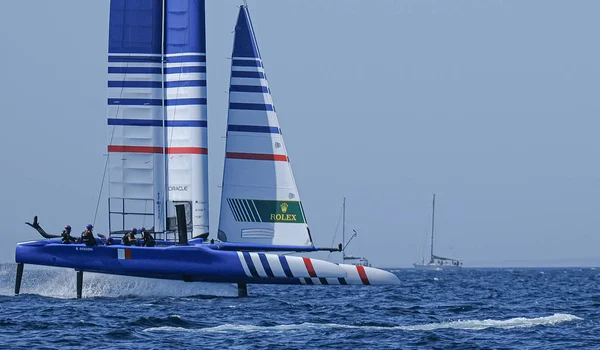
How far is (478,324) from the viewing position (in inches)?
1097

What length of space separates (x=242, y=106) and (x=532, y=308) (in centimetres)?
1143

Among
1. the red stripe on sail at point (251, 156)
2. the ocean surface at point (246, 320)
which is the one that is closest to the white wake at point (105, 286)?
the ocean surface at point (246, 320)

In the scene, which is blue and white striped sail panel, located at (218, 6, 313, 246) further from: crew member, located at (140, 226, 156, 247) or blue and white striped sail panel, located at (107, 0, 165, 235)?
blue and white striped sail panel, located at (107, 0, 165, 235)

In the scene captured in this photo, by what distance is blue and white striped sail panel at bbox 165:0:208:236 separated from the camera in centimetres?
3928

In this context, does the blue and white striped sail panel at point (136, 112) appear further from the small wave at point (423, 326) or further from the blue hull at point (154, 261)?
the small wave at point (423, 326)

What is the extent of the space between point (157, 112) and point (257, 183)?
4.88 m

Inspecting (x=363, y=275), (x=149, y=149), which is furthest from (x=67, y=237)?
(x=363, y=275)

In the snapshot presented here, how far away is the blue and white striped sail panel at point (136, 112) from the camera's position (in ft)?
130

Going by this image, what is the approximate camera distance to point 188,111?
3947 cm

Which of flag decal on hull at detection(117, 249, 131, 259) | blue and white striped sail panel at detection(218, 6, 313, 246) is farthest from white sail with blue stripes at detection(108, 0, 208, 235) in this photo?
flag decal on hull at detection(117, 249, 131, 259)

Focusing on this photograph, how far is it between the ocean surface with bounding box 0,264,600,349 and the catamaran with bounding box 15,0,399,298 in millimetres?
1145

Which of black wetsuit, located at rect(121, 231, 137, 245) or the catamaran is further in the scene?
black wetsuit, located at rect(121, 231, 137, 245)

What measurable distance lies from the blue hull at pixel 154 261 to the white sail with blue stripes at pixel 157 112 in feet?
10.2

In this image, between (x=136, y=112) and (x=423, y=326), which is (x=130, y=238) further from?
(x=423, y=326)
